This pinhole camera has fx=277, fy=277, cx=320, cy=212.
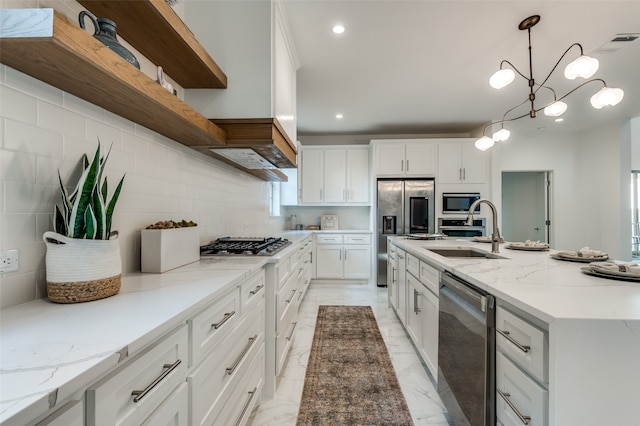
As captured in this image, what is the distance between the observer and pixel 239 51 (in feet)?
5.95

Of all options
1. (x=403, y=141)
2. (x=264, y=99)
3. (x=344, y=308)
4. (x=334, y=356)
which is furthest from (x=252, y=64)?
(x=403, y=141)

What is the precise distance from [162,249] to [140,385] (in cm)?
77

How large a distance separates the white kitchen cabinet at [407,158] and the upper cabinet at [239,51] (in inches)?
124

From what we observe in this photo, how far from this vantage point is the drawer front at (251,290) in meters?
1.33

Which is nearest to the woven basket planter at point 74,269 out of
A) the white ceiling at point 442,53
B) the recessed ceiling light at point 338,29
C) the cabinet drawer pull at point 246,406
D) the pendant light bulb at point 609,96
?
the cabinet drawer pull at point 246,406

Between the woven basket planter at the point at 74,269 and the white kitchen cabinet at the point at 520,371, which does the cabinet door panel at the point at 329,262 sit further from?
the woven basket planter at the point at 74,269

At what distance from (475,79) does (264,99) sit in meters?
2.59

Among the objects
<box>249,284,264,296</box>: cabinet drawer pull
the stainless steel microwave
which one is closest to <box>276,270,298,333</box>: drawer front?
<box>249,284,264,296</box>: cabinet drawer pull

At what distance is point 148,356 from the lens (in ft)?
2.26

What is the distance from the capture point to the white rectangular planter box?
1.32 meters

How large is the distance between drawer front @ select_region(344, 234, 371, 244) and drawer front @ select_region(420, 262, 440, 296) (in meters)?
2.71

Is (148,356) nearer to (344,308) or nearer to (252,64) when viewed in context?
(252,64)

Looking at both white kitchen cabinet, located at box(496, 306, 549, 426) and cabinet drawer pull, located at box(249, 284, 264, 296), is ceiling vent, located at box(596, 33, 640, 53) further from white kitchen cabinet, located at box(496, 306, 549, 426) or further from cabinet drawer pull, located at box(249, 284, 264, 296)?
cabinet drawer pull, located at box(249, 284, 264, 296)

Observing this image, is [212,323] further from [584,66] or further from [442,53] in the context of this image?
[442,53]
